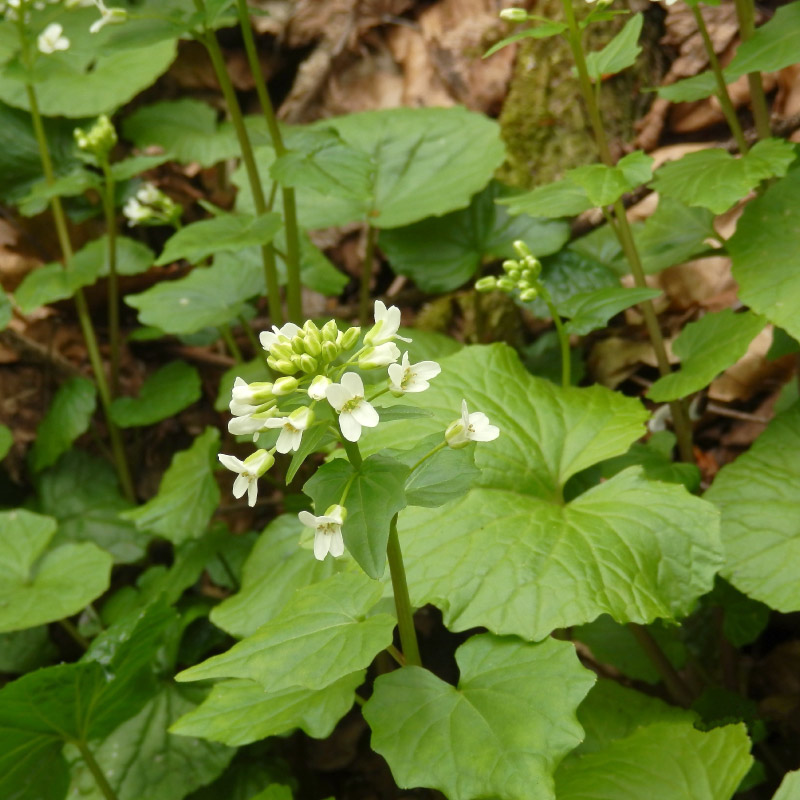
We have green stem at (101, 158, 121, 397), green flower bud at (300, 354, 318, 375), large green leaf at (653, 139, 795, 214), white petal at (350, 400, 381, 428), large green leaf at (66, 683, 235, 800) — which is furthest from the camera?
green stem at (101, 158, 121, 397)

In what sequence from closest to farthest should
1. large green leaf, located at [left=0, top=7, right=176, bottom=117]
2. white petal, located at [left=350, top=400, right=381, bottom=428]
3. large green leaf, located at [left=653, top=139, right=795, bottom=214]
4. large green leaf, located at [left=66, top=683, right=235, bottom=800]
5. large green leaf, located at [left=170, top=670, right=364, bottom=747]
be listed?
white petal, located at [left=350, top=400, right=381, bottom=428] < large green leaf, located at [left=170, top=670, right=364, bottom=747] < large green leaf, located at [left=653, top=139, right=795, bottom=214] < large green leaf, located at [left=66, top=683, right=235, bottom=800] < large green leaf, located at [left=0, top=7, right=176, bottom=117]

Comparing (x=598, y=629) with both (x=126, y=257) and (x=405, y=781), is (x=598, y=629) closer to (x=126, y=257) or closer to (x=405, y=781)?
(x=405, y=781)

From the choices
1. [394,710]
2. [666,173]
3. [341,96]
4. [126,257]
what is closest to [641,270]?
[666,173]

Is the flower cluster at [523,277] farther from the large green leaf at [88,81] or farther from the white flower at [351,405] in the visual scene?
the large green leaf at [88,81]

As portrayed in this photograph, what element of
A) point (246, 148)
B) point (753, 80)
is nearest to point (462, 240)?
point (246, 148)

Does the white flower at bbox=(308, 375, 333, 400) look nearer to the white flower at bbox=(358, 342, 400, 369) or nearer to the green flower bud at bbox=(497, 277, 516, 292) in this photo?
the white flower at bbox=(358, 342, 400, 369)

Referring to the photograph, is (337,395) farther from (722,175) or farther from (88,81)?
(88,81)

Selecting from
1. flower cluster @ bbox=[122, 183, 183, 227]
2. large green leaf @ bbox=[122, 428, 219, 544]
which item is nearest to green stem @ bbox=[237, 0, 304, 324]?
large green leaf @ bbox=[122, 428, 219, 544]
